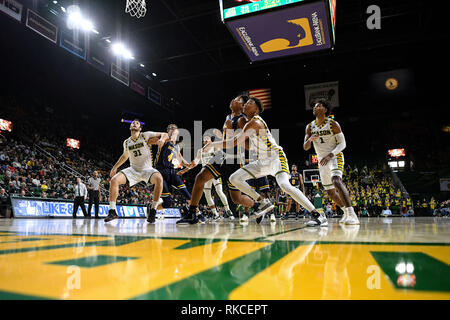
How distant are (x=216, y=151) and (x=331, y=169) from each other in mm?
1658

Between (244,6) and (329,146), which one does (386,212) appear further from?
(244,6)

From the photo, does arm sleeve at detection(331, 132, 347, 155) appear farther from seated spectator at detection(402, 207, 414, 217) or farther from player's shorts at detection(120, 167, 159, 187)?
seated spectator at detection(402, 207, 414, 217)

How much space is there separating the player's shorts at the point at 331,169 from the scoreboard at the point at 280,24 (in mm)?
2937

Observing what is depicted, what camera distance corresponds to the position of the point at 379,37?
13.9 m

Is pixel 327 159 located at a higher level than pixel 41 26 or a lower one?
lower

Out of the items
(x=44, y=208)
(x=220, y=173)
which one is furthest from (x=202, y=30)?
(x=220, y=173)

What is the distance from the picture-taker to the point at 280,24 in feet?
20.8

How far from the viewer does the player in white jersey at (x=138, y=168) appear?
4.85 m

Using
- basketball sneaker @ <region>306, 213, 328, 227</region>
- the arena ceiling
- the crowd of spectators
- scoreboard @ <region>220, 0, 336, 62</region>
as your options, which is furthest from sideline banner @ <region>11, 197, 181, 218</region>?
basketball sneaker @ <region>306, 213, 328, 227</region>

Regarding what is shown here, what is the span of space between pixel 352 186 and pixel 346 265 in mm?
18340

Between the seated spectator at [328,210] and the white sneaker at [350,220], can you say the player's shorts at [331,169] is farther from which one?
the seated spectator at [328,210]

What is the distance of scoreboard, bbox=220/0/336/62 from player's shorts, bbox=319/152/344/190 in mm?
2937

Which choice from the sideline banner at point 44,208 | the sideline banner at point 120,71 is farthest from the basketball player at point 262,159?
the sideline banner at point 120,71

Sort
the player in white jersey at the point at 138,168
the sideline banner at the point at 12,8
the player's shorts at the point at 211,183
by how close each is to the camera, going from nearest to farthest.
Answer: the player in white jersey at the point at 138,168, the player's shorts at the point at 211,183, the sideline banner at the point at 12,8
